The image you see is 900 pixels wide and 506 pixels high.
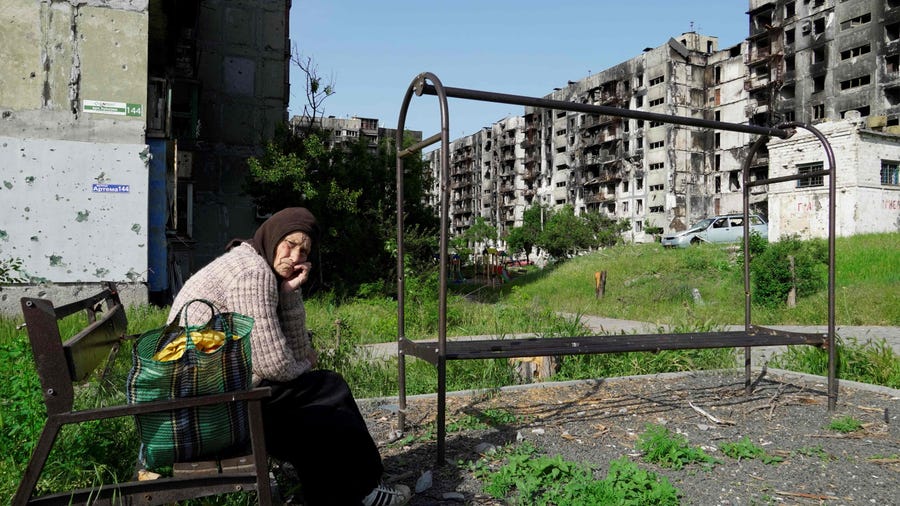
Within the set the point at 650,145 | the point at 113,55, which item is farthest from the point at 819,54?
A: the point at 113,55

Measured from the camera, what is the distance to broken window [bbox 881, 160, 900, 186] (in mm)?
27981

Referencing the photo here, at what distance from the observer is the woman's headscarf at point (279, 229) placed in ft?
9.55

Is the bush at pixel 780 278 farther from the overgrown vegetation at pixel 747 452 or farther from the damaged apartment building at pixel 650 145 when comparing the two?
the damaged apartment building at pixel 650 145

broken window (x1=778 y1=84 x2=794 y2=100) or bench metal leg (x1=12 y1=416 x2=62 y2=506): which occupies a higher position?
broken window (x1=778 y1=84 x2=794 y2=100)

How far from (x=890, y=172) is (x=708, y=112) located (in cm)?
3585

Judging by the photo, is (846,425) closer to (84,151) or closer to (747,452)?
(747,452)

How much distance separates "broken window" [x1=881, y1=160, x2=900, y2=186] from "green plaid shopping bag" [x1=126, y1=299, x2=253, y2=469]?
31981 mm

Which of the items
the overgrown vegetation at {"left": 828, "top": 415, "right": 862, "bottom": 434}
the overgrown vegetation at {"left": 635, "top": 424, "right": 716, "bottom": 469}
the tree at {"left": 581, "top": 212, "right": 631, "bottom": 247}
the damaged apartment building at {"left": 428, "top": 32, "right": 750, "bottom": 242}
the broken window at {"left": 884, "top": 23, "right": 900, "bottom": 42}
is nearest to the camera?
the overgrown vegetation at {"left": 635, "top": 424, "right": 716, "bottom": 469}

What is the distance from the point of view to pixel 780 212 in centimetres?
2820

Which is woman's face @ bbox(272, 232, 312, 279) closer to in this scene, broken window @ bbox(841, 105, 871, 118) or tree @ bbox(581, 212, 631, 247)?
tree @ bbox(581, 212, 631, 247)

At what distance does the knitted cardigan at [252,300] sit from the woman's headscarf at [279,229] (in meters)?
0.08

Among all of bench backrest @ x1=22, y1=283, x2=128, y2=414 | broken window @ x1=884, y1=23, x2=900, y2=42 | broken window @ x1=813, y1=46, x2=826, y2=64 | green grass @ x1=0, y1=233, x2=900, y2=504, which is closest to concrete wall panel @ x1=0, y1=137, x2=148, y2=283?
green grass @ x1=0, y1=233, x2=900, y2=504

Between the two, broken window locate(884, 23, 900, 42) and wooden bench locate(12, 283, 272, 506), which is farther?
broken window locate(884, 23, 900, 42)

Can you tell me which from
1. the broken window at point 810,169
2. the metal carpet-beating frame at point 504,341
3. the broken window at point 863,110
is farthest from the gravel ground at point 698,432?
the broken window at point 863,110
